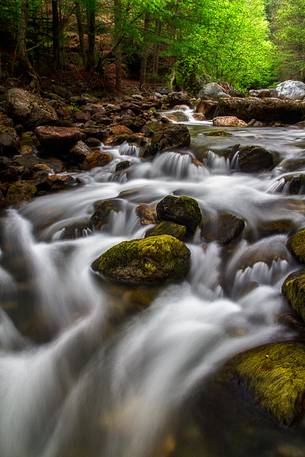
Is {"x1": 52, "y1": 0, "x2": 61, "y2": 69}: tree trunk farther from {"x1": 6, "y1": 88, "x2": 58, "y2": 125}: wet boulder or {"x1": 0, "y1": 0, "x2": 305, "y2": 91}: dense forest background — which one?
{"x1": 6, "y1": 88, "x2": 58, "y2": 125}: wet boulder

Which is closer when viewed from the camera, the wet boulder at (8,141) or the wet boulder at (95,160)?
the wet boulder at (8,141)

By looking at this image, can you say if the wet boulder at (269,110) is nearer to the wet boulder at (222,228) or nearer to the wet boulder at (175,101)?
the wet boulder at (175,101)

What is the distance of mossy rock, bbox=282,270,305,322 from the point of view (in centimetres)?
332

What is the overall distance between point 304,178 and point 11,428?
522cm

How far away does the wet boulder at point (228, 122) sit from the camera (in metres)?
12.0

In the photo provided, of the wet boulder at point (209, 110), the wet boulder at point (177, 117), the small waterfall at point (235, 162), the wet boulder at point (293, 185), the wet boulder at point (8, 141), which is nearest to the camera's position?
the wet boulder at point (293, 185)

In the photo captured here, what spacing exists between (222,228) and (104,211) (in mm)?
1812

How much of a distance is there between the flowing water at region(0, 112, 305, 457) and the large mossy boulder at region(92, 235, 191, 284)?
162mm

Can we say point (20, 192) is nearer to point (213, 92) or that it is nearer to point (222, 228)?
point (222, 228)

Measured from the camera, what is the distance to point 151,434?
8.57 ft

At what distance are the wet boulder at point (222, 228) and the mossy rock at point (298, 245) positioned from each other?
2.37 ft

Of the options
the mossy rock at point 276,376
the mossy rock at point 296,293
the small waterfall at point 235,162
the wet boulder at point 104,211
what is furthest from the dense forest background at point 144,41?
the mossy rock at point 276,376

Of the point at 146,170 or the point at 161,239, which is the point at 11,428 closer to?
the point at 161,239

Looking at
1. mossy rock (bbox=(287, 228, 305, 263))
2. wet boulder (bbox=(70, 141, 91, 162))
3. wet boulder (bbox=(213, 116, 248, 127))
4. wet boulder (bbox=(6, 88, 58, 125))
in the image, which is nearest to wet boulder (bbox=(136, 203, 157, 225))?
mossy rock (bbox=(287, 228, 305, 263))
